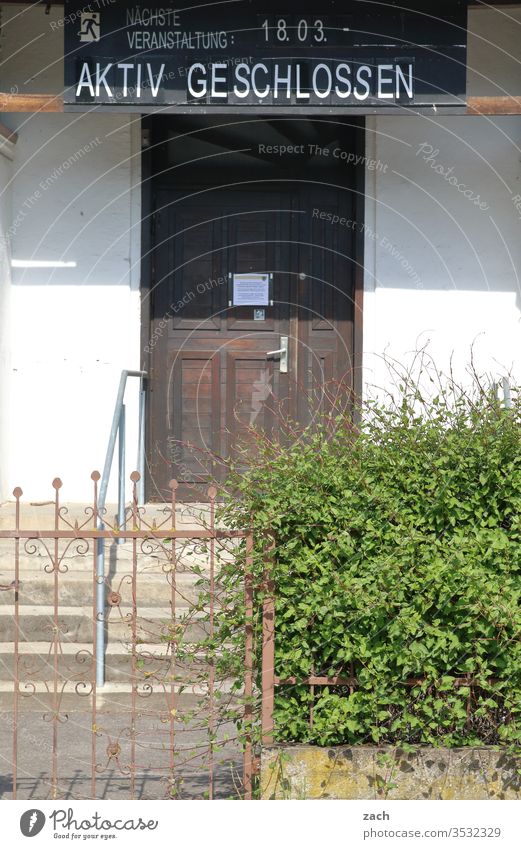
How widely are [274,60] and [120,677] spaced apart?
14.2ft

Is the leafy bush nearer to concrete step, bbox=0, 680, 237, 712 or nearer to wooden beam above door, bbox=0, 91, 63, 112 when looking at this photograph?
concrete step, bbox=0, 680, 237, 712

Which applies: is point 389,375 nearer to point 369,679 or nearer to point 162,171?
point 162,171

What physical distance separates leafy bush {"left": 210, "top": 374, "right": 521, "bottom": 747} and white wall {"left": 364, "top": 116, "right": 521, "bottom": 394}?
168 inches

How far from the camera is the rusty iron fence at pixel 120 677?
13.9ft

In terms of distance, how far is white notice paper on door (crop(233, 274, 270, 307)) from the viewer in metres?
8.73

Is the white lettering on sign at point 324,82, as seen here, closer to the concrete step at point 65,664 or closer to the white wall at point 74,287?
the white wall at point 74,287

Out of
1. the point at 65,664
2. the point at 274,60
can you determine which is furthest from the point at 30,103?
the point at 65,664

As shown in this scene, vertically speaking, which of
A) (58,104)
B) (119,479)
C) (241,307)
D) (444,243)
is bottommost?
(119,479)

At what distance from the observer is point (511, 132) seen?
27.4ft

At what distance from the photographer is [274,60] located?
7.57 meters

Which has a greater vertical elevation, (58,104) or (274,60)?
(274,60)

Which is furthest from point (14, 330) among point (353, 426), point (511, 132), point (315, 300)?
point (353, 426)

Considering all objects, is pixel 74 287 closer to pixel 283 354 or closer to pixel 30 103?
pixel 30 103
